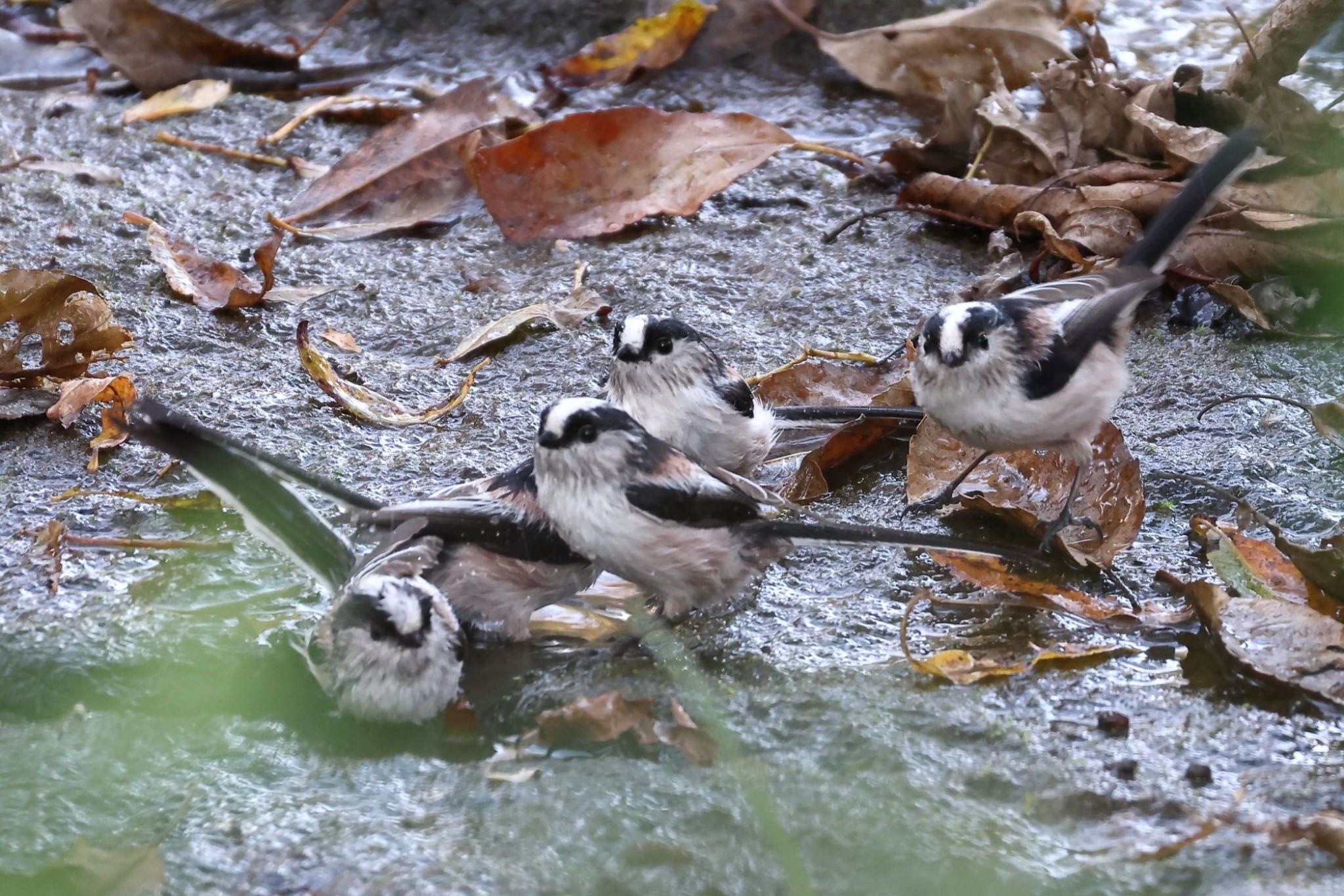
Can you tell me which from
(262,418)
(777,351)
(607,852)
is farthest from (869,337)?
(607,852)

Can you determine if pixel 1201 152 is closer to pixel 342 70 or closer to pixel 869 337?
pixel 869 337

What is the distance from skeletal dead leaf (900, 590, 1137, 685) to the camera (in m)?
2.84

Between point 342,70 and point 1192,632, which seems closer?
point 1192,632

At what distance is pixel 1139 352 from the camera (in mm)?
4406

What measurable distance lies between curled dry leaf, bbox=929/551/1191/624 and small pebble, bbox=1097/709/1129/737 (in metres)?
0.45

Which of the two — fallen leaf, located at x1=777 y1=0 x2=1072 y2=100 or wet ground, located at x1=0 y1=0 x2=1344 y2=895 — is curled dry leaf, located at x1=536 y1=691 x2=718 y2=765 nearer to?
wet ground, located at x1=0 y1=0 x2=1344 y2=895

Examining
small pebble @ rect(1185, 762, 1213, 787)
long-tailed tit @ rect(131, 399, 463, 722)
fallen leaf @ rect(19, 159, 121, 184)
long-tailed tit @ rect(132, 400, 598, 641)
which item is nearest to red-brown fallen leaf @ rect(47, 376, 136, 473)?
long-tailed tit @ rect(132, 400, 598, 641)

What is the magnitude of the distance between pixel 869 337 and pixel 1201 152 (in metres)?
1.30

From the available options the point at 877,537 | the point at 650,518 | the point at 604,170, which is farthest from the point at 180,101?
the point at 877,537

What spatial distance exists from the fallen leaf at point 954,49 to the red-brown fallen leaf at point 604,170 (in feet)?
3.68

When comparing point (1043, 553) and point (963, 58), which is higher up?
point (963, 58)

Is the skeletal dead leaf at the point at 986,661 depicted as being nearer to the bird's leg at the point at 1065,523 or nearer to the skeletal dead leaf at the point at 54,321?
the bird's leg at the point at 1065,523

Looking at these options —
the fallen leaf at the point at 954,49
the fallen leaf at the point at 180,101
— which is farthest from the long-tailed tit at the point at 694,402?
the fallen leaf at the point at 180,101

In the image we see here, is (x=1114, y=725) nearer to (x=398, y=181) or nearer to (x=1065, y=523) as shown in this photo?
(x=1065, y=523)
